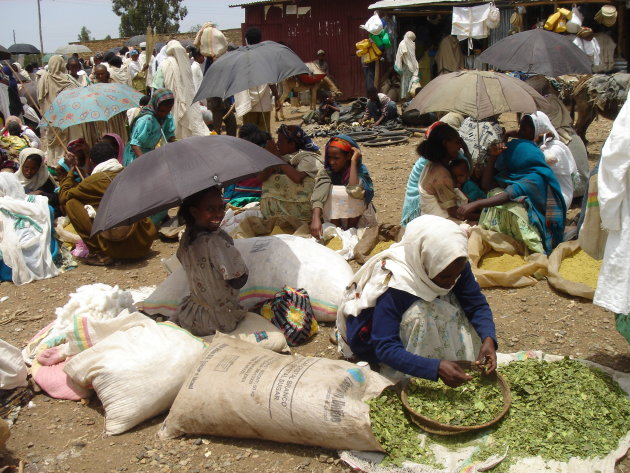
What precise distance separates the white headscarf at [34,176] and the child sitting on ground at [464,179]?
13.8 ft

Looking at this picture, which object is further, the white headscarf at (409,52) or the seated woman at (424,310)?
the white headscarf at (409,52)

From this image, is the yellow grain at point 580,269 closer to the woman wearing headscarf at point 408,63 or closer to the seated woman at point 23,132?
the seated woman at point 23,132

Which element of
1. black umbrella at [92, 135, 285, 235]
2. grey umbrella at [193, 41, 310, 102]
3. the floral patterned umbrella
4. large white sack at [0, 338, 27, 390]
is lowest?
large white sack at [0, 338, 27, 390]

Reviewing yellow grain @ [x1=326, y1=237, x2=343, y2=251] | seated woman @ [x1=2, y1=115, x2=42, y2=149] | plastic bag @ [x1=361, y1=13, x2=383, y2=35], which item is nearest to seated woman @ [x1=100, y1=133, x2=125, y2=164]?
yellow grain @ [x1=326, y1=237, x2=343, y2=251]

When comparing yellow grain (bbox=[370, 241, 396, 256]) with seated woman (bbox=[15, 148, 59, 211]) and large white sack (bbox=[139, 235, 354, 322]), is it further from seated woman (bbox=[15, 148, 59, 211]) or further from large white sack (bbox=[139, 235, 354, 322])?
seated woman (bbox=[15, 148, 59, 211])

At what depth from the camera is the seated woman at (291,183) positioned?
232 inches

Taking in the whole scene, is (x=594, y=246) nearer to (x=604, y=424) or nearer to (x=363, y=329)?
(x=604, y=424)

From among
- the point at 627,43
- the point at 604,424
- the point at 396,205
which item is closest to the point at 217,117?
the point at 396,205

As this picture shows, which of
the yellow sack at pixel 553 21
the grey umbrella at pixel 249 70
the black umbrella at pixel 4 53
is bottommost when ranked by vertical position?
the grey umbrella at pixel 249 70

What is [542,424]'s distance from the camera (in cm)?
284

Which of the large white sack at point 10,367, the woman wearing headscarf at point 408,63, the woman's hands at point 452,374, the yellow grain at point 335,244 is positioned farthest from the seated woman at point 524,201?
the woman wearing headscarf at point 408,63

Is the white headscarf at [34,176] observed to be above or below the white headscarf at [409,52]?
below

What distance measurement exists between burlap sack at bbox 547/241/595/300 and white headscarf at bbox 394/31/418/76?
384 inches

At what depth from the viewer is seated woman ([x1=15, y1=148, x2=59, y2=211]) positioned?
649 cm
